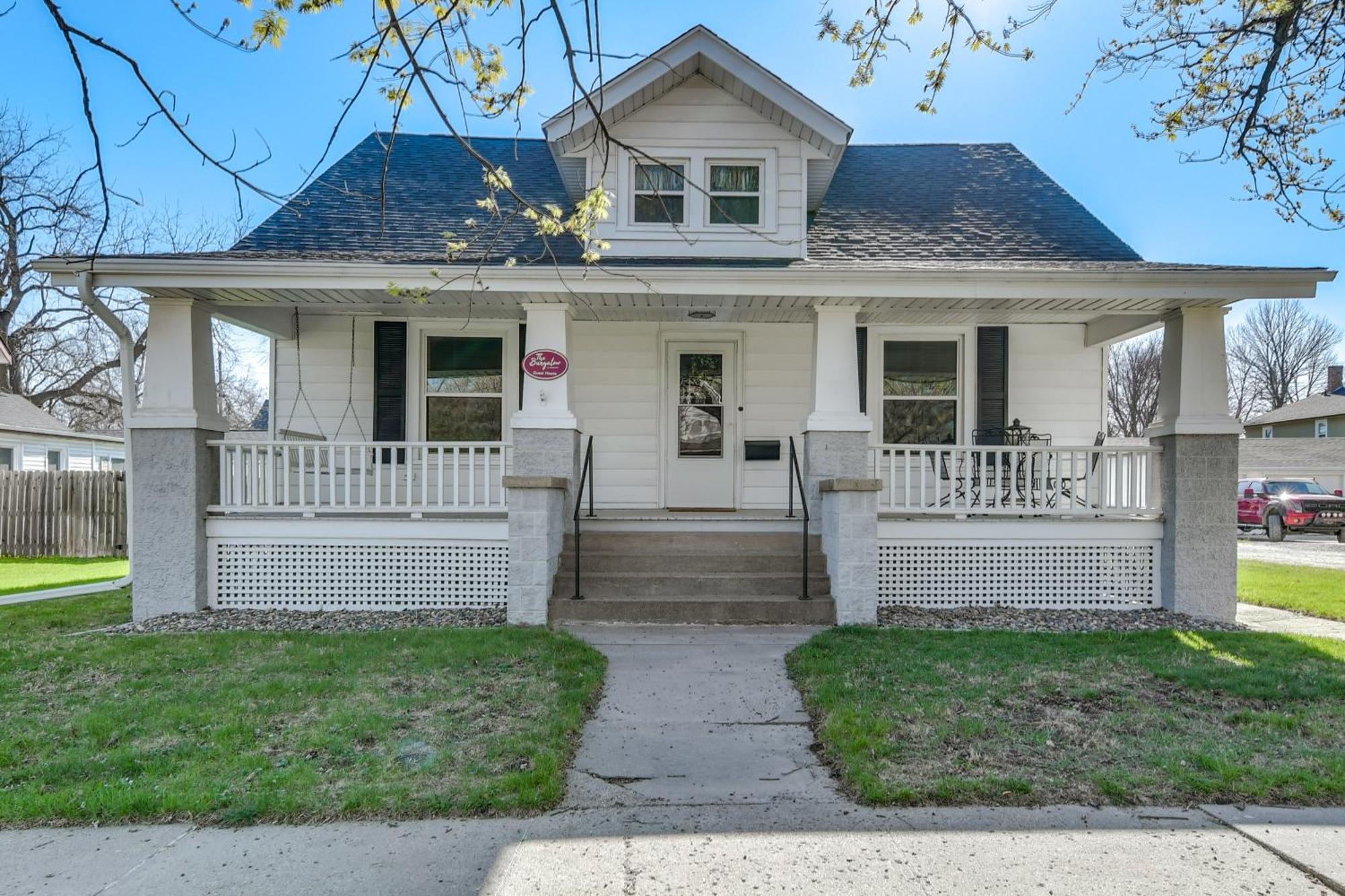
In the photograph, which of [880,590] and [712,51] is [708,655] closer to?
[880,590]

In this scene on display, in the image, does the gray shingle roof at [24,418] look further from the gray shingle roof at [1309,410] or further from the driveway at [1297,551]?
the gray shingle roof at [1309,410]

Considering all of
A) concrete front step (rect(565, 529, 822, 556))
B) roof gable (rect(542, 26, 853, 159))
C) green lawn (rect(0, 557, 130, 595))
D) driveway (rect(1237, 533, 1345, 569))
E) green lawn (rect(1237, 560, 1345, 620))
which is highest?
roof gable (rect(542, 26, 853, 159))

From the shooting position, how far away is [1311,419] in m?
32.4

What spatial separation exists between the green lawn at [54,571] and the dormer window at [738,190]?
29.5ft

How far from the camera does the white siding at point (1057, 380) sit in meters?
9.17

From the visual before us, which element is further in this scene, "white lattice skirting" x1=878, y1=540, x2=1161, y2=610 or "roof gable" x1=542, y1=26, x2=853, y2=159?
"roof gable" x1=542, y1=26, x2=853, y2=159

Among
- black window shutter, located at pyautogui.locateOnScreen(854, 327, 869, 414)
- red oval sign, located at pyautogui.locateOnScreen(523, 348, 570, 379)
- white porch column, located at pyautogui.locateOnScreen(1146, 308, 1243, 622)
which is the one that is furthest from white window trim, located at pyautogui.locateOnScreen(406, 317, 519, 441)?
white porch column, located at pyautogui.locateOnScreen(1146, 308, 1243, 622)

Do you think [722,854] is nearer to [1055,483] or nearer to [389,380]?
[1055,483]

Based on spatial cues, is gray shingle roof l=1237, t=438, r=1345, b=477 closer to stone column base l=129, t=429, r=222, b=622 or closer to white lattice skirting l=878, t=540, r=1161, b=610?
white lattice skirting l=878, t=540, r=1161, b=610

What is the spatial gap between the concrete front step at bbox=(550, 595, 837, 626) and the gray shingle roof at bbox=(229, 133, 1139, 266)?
335 centimetres

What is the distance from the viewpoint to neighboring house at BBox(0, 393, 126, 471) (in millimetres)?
18281

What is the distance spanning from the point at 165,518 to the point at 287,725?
4103 mm

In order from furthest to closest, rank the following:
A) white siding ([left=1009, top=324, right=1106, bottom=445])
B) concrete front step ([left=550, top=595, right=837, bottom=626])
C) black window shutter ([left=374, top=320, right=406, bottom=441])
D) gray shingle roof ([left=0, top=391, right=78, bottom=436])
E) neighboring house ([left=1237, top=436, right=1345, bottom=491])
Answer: neighboring house ([left=1237, top=436, right=1345, bottom=491]), gray shingle roof ([left=0, top=391, right=78, bottom=436]), white siding ([left=1009, top=324, right=1106, bottom=445]), black window shutter ([left=374, top=320, right=406, bottom=441]), concrete front step ([left=550, top=595, right=837, bottom=626])

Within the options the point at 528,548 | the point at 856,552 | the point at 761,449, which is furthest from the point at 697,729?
the point at 761,449
